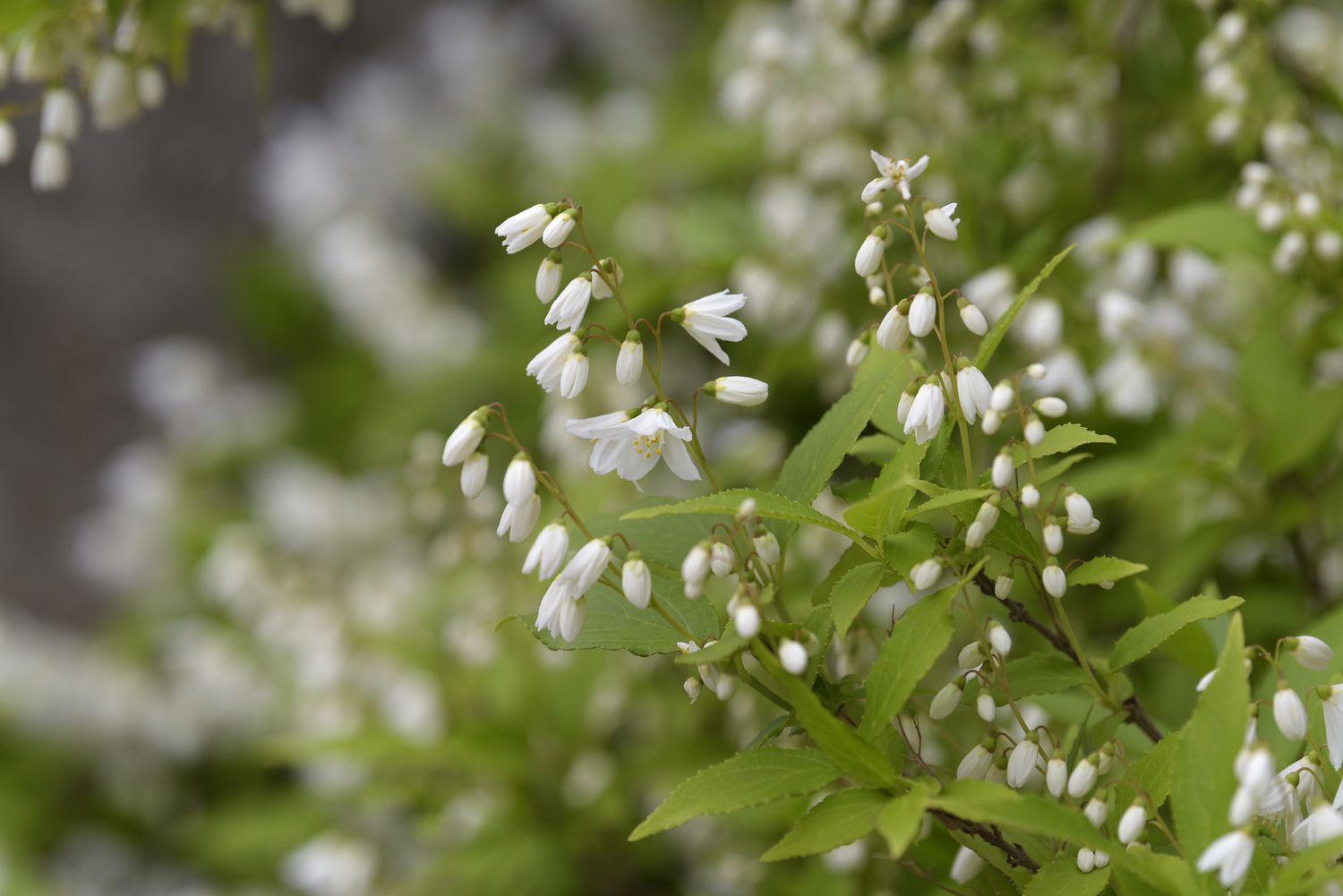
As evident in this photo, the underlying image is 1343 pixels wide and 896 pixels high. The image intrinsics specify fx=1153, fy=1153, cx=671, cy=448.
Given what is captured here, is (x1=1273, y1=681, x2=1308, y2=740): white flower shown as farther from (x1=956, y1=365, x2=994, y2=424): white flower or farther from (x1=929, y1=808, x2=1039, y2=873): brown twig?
(x1=956, y1=365, x2=994, y2=424): white flower

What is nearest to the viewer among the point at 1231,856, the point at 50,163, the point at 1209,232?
the point at 1231,856

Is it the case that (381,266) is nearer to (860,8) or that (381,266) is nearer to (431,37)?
(431,37)

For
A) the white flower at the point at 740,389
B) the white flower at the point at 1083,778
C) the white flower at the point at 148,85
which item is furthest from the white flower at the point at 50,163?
the white flower at the point at 1083,778

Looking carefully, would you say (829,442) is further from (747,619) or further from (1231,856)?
(1231,856)

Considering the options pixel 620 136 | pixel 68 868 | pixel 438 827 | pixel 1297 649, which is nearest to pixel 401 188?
pixel 620 136

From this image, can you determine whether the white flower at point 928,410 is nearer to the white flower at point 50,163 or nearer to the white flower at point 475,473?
the white flower at point 475,473

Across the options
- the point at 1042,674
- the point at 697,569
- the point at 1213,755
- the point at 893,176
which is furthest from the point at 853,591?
the point at 893,176

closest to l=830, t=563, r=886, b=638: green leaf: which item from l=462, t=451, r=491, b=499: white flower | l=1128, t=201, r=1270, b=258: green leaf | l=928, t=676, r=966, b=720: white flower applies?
l=928, t=676, r=966, b=720: white flower
